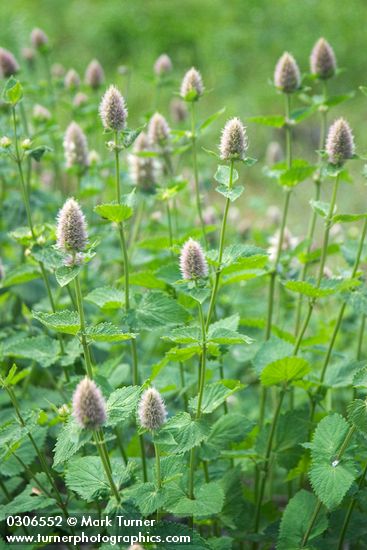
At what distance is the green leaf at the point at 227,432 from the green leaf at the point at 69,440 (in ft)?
1.67

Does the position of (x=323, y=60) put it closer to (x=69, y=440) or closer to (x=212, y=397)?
(x=212, y=397)

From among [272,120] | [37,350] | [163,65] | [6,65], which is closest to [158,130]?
[272,120]

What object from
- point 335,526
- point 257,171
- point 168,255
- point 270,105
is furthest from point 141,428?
point 270,105

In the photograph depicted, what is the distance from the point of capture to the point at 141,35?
27.1 ft

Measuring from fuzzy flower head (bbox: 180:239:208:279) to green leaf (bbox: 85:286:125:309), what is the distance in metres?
0.31

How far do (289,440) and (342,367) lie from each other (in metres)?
0.33

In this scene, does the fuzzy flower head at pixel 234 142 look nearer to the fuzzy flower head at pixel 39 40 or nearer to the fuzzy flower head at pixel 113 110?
the fuzzy flower head at pixel 113 110

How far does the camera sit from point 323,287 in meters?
2.03

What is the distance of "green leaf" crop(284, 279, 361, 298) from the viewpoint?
195cm

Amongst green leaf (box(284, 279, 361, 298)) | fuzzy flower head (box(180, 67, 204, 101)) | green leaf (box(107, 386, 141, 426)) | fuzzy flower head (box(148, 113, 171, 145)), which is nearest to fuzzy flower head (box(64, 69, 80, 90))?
fuzzy flower head (box(148, 113, 171, 145))

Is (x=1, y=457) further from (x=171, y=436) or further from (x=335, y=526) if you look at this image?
(x=335, y=526)

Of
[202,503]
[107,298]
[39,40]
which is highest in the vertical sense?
[39,40]

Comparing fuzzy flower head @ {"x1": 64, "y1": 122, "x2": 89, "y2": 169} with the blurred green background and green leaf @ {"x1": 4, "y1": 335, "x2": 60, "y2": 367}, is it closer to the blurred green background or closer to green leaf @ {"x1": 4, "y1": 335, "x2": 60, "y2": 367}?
green leaf @ {"x1": 4, "y1": 335, "x2": 60, "y2": 367}

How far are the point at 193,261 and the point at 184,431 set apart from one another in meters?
0.44
